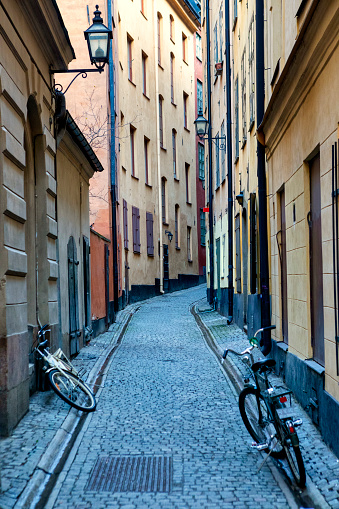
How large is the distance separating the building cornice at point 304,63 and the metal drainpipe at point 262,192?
1.24 meters

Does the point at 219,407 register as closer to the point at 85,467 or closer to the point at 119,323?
the point at 85,467

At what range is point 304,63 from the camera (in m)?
7.82

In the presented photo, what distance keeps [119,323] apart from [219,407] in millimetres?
11481

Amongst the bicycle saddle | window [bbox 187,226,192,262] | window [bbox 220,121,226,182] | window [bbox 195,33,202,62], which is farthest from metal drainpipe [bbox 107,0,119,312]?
window [bbox 195,33,202,62]

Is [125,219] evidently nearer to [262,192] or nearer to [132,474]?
[262,192]

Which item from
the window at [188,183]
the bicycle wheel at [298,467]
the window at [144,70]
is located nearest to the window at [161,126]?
the window at [144,70]

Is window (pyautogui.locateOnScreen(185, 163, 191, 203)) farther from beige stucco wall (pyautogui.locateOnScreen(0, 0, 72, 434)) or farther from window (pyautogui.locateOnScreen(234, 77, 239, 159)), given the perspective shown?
beige stucco wall (pyautogui.locateOnScreen(0, 0, 72, 434))

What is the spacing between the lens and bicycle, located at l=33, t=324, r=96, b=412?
871 centimetres

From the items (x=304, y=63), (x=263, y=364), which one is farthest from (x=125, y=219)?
(x=263, y=364)

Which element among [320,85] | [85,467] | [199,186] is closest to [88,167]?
[320,85]

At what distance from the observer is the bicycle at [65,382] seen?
871 cm

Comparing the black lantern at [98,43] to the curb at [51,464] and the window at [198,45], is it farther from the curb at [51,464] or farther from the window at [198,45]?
the window at [198,45]

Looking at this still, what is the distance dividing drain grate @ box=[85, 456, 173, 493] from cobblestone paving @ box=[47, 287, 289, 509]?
0.28ft

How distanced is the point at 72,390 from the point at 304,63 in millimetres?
4725
